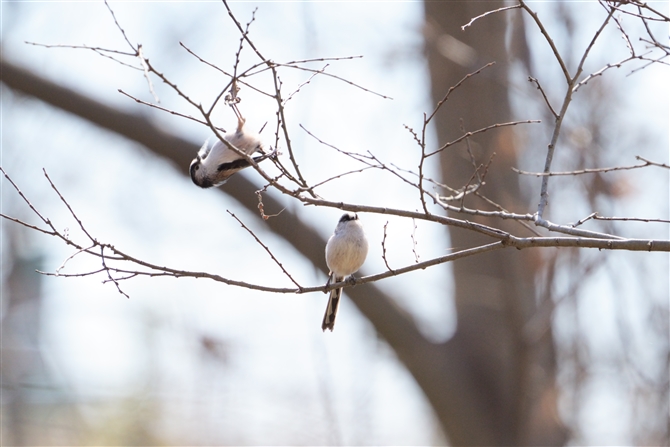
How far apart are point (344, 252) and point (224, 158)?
116 centimetres

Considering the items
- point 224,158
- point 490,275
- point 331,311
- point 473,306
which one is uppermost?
point 224,158

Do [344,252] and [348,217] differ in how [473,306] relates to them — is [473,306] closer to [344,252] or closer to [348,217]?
[348,217]

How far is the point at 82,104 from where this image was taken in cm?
672

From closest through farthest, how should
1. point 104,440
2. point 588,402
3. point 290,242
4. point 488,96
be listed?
1. point 290,242
2. point 488,96
3. point 588,402
4. point 104,440

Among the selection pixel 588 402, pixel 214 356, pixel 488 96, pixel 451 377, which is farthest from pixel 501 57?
pixel 214 356

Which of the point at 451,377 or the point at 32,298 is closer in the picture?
the point at 451,377

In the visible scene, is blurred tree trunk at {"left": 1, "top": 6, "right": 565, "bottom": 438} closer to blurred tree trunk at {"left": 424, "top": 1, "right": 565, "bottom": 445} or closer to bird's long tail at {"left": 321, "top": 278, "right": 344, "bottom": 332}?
blurred tree trunk at {"left": 424, "top": 1, "right": 565, "bottom": 445}

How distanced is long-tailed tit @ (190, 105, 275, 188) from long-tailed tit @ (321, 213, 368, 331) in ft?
3.17

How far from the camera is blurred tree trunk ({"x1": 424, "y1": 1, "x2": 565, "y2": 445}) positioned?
262 inches

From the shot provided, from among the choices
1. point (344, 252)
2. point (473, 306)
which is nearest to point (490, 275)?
point (473, 306)

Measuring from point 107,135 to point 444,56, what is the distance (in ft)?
12.8

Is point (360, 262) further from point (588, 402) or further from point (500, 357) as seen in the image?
point (588, 402)

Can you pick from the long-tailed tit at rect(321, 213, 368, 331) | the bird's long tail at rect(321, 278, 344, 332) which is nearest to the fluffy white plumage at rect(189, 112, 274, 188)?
the long-tailed tit at rect(321, 213, 368, 331)

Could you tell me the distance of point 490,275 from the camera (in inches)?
280
